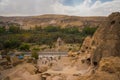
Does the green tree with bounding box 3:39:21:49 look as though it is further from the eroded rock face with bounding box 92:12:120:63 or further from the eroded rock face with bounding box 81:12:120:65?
the eroded rock face with bounding box 92:12:120:63

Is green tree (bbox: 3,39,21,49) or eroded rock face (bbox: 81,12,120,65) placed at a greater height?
eroded rock face (bbox: 81,12,120,65)

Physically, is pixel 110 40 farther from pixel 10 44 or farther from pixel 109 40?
pixel 10 44

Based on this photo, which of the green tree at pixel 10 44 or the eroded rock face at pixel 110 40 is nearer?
the eroded rock face at pixel 110 40

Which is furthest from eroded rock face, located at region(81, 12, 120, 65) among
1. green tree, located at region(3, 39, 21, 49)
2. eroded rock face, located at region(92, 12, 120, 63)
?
green tree, located at region(3, 39, 21, 49)

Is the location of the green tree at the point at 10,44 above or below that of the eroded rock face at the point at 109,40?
below

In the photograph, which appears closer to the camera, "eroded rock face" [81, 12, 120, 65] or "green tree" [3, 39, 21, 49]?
"eroded rock face" [81, 12, 120, 65]

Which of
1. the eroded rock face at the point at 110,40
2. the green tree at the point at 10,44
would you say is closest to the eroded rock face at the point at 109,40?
the eroded rock face at the point at 110,40

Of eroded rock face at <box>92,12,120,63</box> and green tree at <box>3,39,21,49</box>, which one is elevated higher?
eroded rock face at <box>92,12,120,63</box>

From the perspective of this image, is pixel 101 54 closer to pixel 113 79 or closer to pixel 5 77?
pixel 113 79

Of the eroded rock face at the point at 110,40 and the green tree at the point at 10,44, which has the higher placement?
the eroded rock face at the point at 110,40

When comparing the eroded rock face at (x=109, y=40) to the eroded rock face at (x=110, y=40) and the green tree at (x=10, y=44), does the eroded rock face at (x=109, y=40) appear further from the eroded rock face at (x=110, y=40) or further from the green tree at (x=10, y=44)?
the green tree at (x=10, y=44)

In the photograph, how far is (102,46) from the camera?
65.8ft

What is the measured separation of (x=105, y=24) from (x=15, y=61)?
16.7 m

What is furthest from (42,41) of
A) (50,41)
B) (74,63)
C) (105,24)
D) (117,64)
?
(117,64)
